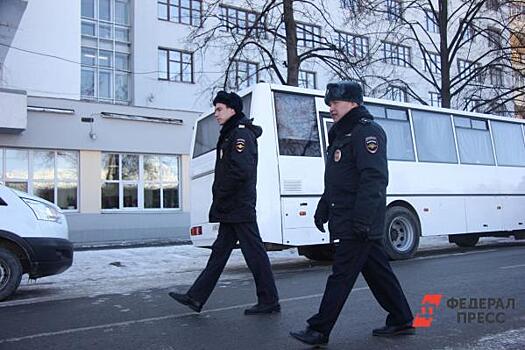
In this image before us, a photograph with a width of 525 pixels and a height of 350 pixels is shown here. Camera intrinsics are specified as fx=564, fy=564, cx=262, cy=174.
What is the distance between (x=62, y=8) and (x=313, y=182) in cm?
1801

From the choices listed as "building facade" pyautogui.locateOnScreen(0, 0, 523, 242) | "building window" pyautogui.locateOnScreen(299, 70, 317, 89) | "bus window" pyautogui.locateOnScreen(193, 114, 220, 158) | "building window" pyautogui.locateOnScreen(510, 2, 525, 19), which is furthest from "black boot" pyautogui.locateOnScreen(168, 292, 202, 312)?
"building window" pyautogui.locateOnScreen(299, 70, 317, 89)

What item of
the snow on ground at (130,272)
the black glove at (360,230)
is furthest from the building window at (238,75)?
the black glove at (360,230)

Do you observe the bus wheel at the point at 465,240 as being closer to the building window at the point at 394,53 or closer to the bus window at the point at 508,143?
the bus window at the point at 508,143

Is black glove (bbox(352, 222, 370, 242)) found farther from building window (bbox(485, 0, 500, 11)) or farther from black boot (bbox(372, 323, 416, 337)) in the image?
building window (bbox(485, 0, 500, 11))

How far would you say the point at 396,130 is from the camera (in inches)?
460

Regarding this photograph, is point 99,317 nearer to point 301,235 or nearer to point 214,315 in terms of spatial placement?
point 214,315

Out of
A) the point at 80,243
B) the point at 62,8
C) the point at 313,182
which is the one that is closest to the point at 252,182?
the point at 313,182

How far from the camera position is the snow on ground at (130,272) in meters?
8.29

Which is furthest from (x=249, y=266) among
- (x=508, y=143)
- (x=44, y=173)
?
(x=44, y=173)

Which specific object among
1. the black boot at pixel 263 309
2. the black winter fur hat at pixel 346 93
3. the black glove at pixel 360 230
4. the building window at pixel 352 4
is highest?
the building window at pixel 352 4

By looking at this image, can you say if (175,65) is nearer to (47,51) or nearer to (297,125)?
(47,51)

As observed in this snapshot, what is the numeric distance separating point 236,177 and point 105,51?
22.9m

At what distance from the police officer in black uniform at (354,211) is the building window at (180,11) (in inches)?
951

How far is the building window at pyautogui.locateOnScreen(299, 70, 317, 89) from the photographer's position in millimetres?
31769
